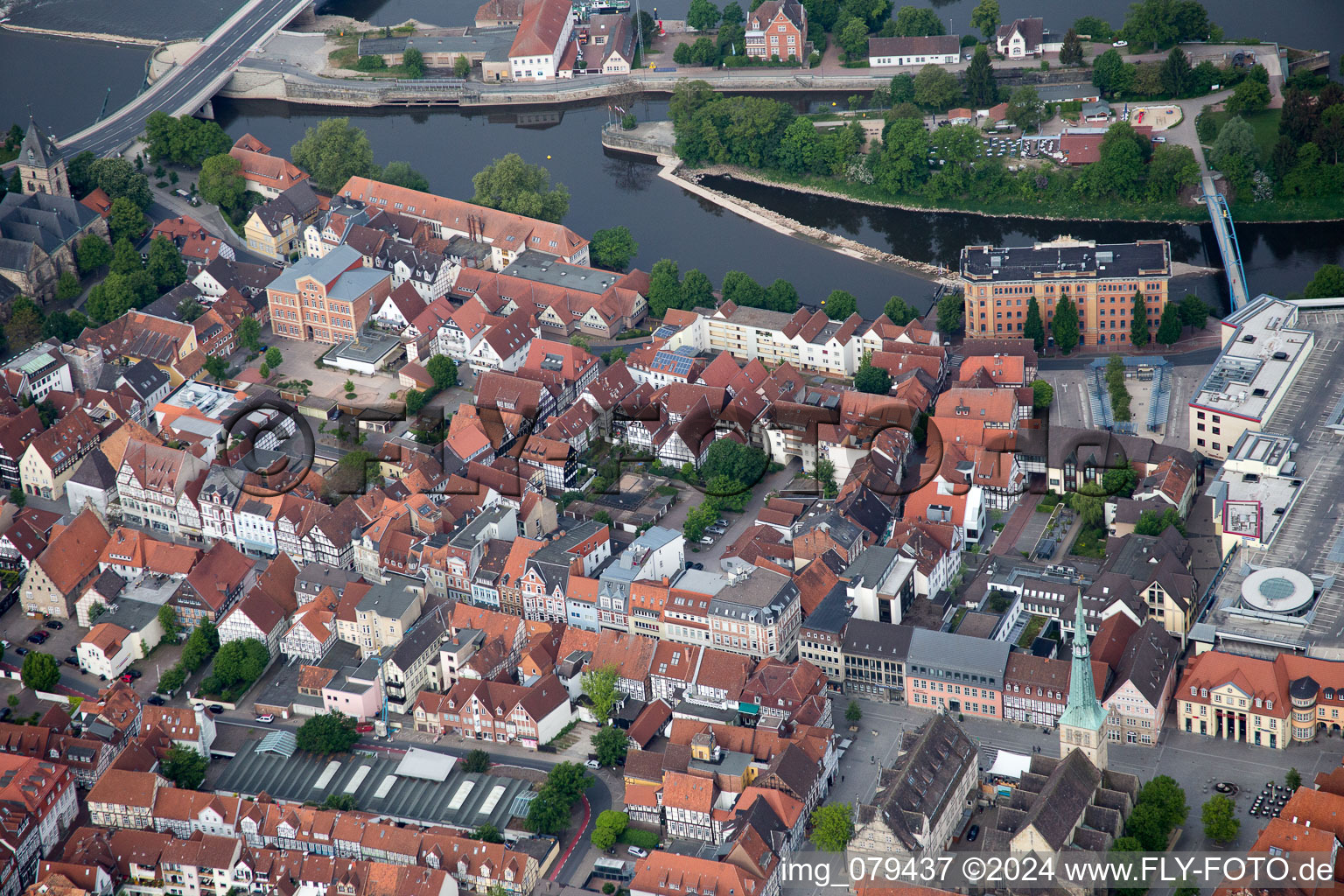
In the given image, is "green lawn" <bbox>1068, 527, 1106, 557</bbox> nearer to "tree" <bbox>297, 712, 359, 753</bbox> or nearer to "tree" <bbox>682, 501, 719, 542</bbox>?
"tree" <bbox>682, 501, 719, 542</bbox>

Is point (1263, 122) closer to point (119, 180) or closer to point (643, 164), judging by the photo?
point (643, 164)

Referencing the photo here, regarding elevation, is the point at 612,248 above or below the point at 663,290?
above

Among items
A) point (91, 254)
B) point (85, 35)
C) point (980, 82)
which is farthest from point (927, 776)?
point (85, 35)

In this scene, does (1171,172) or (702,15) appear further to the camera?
(702,15)

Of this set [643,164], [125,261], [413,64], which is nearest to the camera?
[125,261]

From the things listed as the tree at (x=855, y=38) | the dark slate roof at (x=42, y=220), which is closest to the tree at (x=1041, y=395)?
the tree at (x=855, y=38)

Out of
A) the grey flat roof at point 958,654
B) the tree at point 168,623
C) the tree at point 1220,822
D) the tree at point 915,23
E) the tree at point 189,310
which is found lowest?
the tree at point 1220,822

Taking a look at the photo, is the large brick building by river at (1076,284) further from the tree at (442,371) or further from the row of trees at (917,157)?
→ the tree at (442,371)

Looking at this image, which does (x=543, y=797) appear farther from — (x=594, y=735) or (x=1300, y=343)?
(x=1300, y=343)
